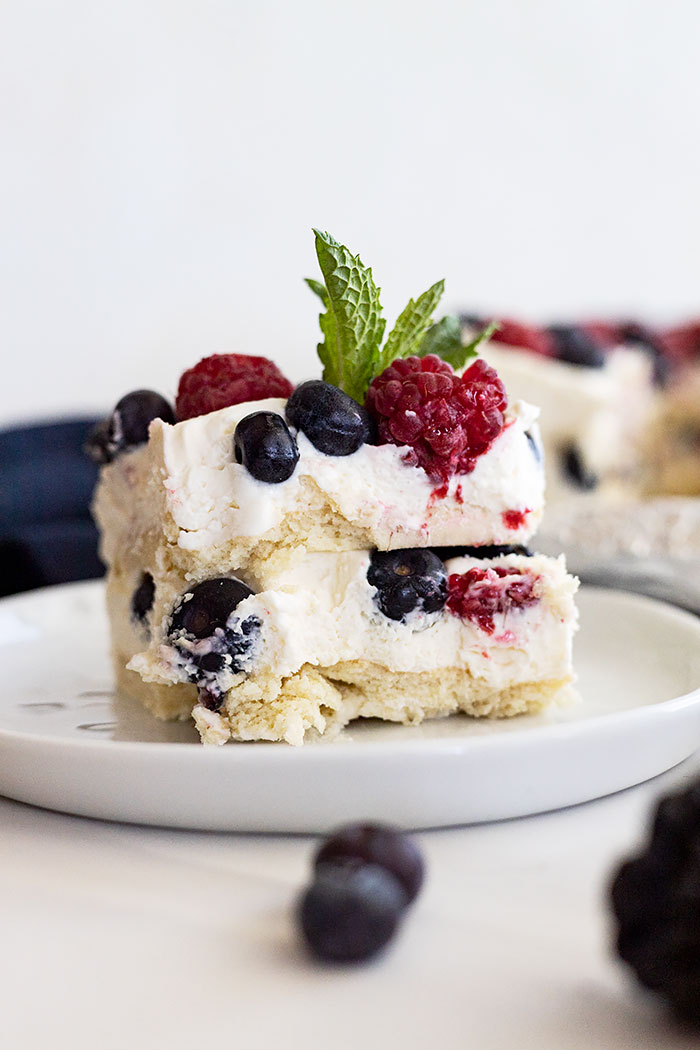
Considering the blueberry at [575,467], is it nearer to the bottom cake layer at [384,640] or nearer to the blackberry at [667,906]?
the bottom cake layer at [384,640]

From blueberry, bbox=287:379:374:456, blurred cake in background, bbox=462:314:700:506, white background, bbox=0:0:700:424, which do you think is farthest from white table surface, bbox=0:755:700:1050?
white background, bbox=0:0:700:424

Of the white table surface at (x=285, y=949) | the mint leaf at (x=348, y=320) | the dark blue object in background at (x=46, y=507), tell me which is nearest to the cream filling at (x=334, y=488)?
the mint leaf at (x=348, y=320)

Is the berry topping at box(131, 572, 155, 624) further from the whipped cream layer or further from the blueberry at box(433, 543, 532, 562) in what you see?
the blueberry at box(433, 543, 532, 562)

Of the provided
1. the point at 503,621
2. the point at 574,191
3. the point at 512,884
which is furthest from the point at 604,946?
the point at 574,191

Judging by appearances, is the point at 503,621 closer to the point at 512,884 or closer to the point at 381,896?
the point at 512,884

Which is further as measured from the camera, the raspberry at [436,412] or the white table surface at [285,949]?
the raspberry at [436,412]

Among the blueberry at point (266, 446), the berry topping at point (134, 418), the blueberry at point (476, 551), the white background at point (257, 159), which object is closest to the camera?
the blueberry at point (266, 446)
